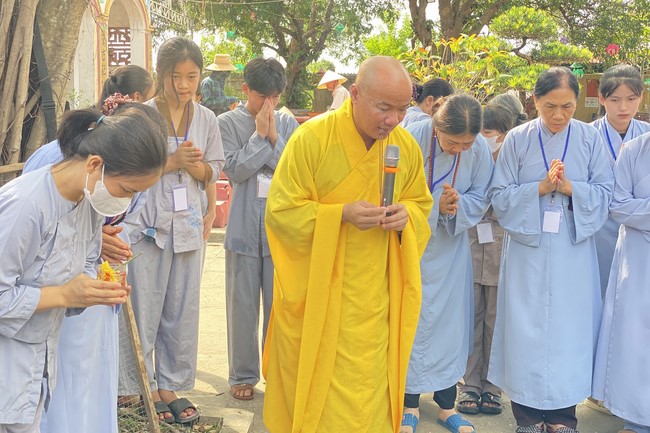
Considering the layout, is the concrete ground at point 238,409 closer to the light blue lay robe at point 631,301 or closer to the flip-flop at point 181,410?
the flip-flop at point 181,410

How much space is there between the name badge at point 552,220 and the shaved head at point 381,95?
117cm

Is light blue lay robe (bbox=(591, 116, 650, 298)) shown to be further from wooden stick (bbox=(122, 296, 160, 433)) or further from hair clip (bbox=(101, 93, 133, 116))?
hair clip (bbox=(101, 93, 133, 116))

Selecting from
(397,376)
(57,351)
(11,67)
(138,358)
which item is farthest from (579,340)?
(11,67)

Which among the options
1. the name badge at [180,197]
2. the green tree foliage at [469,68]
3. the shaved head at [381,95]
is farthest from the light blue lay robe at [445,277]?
the green tree foliage at [469,68]

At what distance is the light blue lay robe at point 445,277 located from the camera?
13.9 feet

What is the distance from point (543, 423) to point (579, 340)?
1.63 ft

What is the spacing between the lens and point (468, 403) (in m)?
4.59

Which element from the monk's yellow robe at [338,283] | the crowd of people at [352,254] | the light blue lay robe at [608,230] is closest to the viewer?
the crowd of people at [352,254]

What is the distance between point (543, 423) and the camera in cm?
426

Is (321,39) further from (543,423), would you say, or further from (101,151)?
(101,151)

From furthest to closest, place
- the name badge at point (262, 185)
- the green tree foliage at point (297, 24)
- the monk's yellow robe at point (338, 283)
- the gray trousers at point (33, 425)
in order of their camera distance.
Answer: the green tree foliage at point (297, 24), the name badge at point (262, 185), the monk's yellow robe at point (338, 283), the gray trousers at point (33, 425)

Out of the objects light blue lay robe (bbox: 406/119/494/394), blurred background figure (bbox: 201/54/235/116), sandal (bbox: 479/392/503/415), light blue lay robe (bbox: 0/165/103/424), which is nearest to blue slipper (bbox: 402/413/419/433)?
light blue lay robe (bbox: 406/119/494/394)

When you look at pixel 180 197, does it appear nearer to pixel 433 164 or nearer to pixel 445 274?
pixel 433 164

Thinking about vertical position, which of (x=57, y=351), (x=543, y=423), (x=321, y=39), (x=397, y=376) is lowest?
(x=543, y=423)
